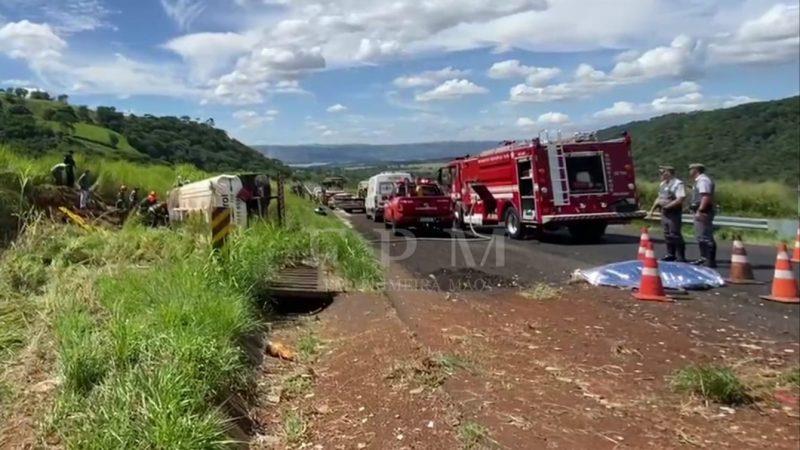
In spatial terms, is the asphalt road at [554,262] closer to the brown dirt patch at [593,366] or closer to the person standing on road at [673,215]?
the brown dirt patch at [593,366]

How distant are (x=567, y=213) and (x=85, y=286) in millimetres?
12821

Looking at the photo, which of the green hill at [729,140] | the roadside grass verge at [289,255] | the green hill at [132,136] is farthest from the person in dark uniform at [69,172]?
the green hill at [729,140]

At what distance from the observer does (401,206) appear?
69.1 feet

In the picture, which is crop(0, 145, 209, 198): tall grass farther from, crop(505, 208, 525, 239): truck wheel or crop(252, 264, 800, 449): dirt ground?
crop(505, 208, 525, 239): truck wheel

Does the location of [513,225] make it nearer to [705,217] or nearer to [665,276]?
[705,217]

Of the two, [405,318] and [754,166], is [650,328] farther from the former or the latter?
[754,166]

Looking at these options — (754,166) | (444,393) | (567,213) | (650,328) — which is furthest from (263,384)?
(754,166)

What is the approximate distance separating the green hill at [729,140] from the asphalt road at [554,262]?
17.8m

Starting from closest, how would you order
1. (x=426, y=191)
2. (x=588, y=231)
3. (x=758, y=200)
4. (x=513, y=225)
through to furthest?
(x=588, y=231)
(x=513, y=225)
(x=426, y=191)
(x=758, y=200)

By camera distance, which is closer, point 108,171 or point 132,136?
point 108,171

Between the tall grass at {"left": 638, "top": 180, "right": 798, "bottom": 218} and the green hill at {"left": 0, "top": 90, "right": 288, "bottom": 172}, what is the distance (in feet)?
51.7

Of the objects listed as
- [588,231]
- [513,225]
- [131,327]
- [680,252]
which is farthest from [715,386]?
[513,225]

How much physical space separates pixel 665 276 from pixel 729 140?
123 feet

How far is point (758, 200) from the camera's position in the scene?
77.8 ft
